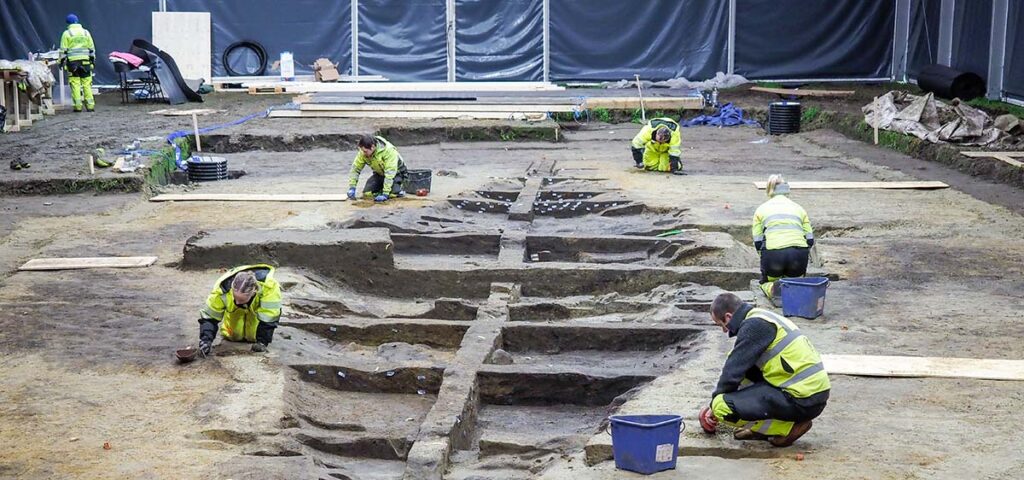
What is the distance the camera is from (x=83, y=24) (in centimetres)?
2889

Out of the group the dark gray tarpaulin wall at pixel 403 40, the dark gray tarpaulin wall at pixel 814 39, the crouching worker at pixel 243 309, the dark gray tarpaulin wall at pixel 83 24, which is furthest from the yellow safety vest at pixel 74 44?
the crouching worker at pixel 243 309

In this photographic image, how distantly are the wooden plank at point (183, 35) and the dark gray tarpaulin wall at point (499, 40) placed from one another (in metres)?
6.25

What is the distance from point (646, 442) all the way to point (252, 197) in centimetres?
1019

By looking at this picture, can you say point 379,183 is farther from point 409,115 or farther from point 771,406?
point 771,406

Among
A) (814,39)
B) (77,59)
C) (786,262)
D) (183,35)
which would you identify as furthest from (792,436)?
(183,35)

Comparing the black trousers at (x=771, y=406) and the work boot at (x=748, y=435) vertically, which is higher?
the black trousers at (x=771, y=406)

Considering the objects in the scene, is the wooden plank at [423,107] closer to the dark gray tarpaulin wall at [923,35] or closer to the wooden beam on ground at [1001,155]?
the wooden beam on ground at [1001,155]

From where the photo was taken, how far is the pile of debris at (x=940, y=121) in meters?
19.0

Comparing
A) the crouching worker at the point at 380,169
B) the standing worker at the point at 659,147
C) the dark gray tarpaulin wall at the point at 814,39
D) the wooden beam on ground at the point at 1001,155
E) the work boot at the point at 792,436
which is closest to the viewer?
the work boot at the point at 792,436

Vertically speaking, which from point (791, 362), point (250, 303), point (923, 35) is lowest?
point (250, 303)

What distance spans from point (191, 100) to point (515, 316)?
57.8ft

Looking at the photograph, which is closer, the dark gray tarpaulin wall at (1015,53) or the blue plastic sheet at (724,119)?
the dark gray tarpaulin wall at (1015,53)

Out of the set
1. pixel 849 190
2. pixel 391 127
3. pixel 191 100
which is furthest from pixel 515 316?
pixel 191 100

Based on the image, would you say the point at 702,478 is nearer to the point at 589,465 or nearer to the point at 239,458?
the point at 589,465
